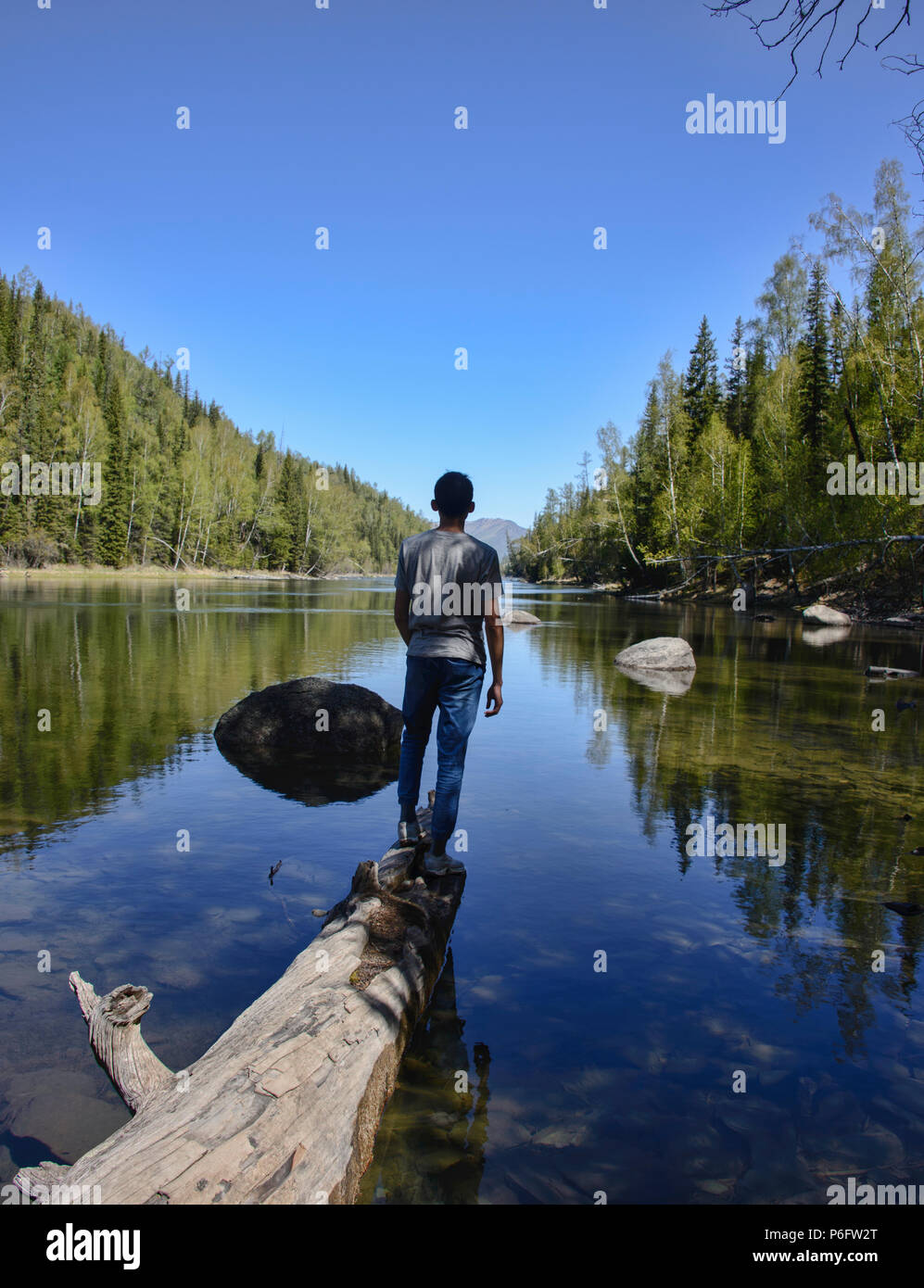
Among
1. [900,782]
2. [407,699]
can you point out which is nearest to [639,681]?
[900,782]

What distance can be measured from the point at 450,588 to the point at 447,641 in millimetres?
364

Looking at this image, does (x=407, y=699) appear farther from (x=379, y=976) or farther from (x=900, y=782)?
(x=900, y=782)

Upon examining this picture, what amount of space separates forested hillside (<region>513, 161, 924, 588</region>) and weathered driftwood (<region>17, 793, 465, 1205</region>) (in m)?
23.0

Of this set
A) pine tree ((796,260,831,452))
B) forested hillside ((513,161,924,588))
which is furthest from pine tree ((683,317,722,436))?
pine tree ((796,260,831,452))

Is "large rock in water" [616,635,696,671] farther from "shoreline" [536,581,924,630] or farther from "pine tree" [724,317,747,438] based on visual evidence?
"pine tree" [724,317,747,438]

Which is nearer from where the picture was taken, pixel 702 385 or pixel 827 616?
pixel 827 616

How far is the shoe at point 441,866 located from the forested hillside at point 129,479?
5848 centimetres

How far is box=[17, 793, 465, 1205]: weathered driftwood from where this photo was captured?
2.34 metres

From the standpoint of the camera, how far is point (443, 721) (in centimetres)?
517

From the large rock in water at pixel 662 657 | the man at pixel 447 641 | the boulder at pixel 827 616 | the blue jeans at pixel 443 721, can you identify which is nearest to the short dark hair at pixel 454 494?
the man at pixel 447 641

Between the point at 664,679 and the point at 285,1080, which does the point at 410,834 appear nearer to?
the point at 285,1080

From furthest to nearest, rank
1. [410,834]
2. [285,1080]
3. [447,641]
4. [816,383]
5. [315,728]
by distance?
[816,383] → [315,728] → [410,834] → [447,641] → [285,1080]

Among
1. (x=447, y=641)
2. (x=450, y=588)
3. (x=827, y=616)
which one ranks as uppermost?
(x=450, y=588)

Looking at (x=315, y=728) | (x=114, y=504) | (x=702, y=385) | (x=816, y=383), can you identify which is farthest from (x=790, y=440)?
(x=114, y=504)
